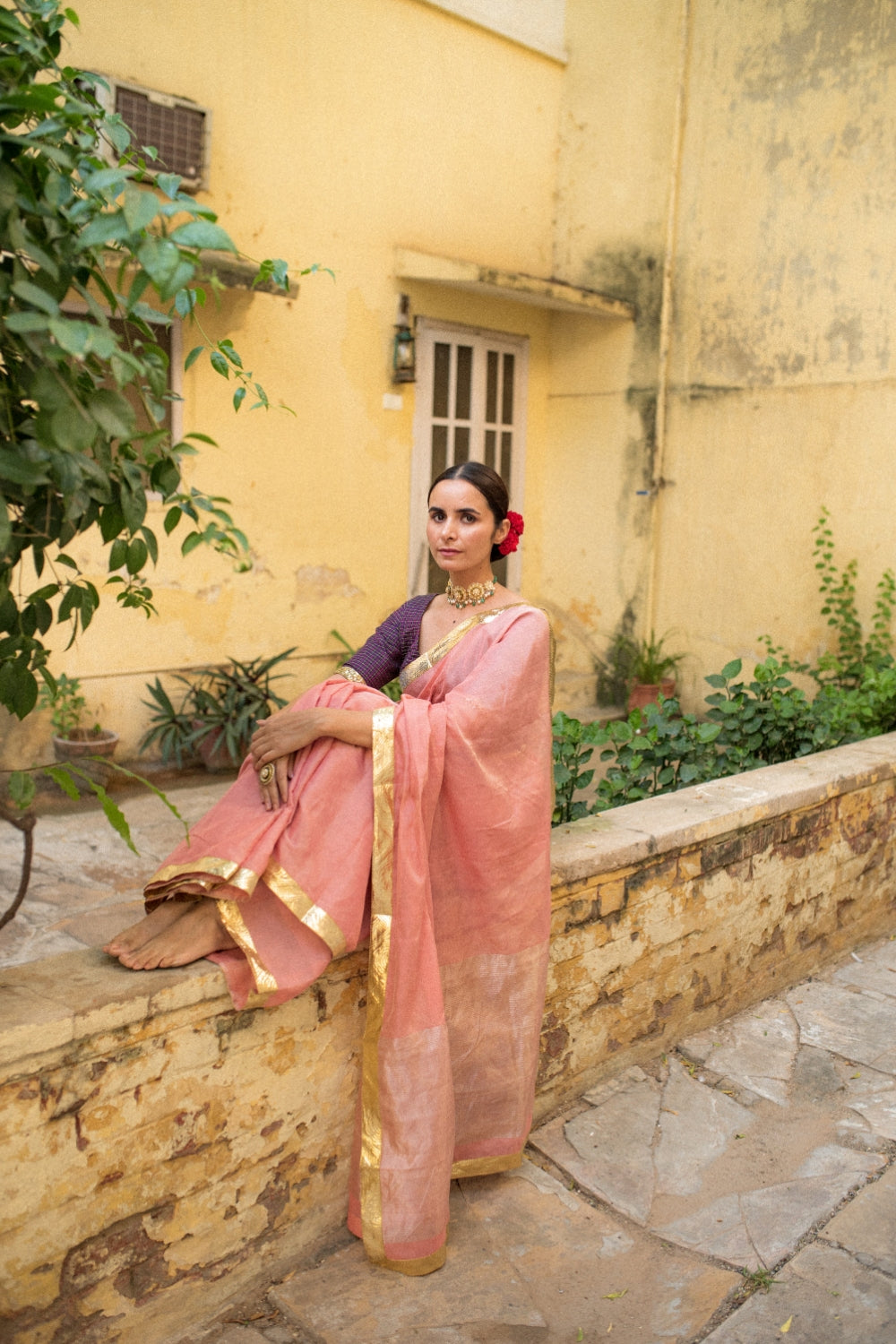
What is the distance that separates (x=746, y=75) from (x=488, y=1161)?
Result: 22.4 feet

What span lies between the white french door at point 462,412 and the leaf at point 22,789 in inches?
219

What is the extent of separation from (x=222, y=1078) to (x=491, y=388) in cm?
636

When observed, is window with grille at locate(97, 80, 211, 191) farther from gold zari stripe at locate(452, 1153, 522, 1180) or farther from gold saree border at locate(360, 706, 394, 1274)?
gold zari stripe at locate(452, 1153, 522, 1180)

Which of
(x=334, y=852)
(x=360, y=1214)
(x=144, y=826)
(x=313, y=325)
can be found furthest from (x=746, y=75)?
(x=360, y=1214)

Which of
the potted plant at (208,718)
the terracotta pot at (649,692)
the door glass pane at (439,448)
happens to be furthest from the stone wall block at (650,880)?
the door glass pane at (439,448)

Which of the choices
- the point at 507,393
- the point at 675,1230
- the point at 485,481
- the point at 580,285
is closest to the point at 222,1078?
the point at 675,1230

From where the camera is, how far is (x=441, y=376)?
7.46m

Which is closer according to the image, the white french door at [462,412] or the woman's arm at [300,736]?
the woman's arm at [300,736]

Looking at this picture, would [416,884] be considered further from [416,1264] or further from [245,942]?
[416,1264]

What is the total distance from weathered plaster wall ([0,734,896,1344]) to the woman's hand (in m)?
0.39

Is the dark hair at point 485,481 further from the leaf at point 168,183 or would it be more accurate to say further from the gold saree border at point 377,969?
the leaf at point 168,183

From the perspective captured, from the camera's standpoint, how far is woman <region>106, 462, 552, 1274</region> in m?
2.21

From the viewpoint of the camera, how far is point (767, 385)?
7027 millimetres

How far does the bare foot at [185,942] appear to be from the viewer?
2.13 metres
